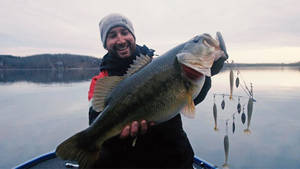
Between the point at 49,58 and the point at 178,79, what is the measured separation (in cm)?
12050

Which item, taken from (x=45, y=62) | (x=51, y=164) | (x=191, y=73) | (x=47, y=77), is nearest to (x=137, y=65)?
(x=191, y=73)

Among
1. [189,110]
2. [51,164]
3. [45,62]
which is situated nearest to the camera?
[189,110]

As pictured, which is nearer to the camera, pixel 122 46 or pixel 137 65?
pixel 137 65

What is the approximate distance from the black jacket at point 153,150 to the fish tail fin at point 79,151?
0.51 metres

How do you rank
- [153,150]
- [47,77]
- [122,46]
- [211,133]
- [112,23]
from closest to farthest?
[153,150] < [122,46] < [112,23] < [211,133] < [47,77]

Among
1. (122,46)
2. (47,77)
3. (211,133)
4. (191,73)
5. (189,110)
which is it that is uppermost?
(122,46)

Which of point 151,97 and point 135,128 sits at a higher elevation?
point 151,97

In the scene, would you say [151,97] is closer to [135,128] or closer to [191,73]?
[135,128]

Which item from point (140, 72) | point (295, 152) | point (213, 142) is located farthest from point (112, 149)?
point (295, 152)

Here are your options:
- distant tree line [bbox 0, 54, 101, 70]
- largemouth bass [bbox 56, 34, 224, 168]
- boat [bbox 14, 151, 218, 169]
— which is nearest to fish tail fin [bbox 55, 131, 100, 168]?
largemouth bass [bbox 56, 34, 224, 168]

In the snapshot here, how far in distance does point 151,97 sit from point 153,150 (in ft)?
3.07

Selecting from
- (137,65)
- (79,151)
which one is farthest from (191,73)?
(79,151)

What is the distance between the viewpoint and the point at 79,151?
239cm

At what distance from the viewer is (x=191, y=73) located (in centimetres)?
231
